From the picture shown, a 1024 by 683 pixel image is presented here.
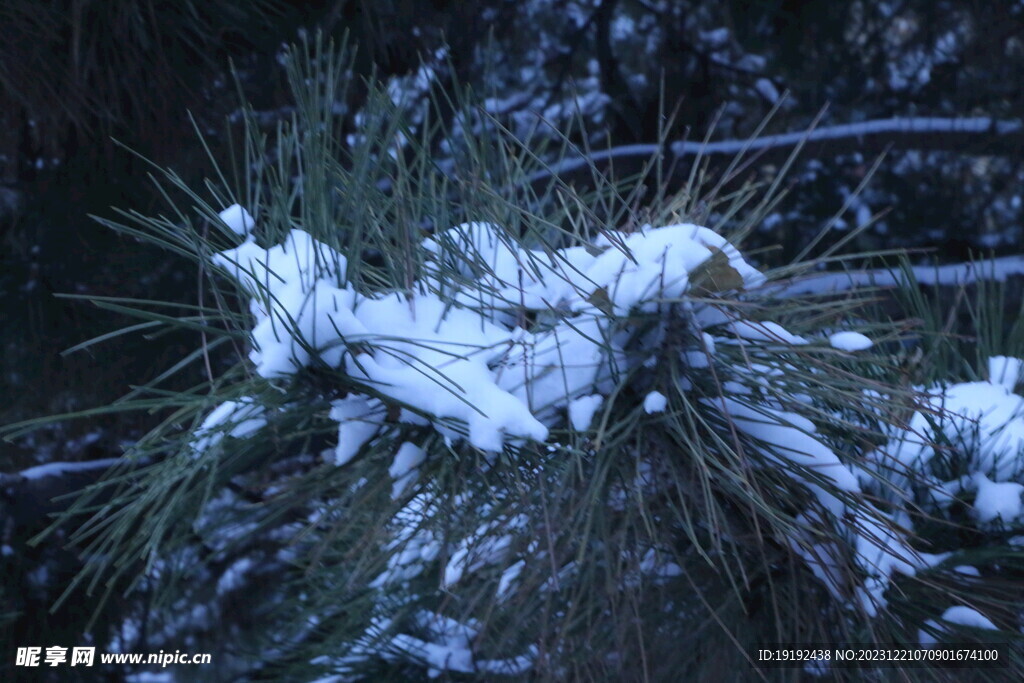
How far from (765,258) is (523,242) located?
919 millimetres

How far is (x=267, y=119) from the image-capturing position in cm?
107

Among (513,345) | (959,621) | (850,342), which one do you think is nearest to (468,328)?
(513,345)

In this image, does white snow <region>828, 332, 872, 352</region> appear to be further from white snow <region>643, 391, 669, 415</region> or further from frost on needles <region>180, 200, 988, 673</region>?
white snow <region>643, 391, 669, 415</region>

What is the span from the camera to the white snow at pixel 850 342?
51 cm

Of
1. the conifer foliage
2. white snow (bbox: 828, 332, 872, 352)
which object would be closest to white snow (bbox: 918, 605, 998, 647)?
the conifer foliage

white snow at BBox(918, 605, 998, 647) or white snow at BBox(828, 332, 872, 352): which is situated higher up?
white snow at BBox(828, 332, 872, 352)

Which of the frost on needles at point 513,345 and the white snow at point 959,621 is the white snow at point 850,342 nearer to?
the frost on needles at point 513,345

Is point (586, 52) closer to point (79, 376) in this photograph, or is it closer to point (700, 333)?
point (79, 376)

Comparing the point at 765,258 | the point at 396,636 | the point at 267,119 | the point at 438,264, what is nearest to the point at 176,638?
the point at 396,636

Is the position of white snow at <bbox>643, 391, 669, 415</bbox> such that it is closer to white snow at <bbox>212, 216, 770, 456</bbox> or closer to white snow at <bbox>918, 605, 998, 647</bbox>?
white snow at <bbox>212, 216, 770, 456</bbox>

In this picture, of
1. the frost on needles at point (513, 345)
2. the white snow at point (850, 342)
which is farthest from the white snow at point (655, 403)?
the white snow at point (850, 342)

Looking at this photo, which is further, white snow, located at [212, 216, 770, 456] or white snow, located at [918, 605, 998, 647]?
white snow, located at [918, 605, 998, 647]

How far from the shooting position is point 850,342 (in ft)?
1.71

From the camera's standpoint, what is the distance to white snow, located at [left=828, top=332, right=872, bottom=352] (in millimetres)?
512
